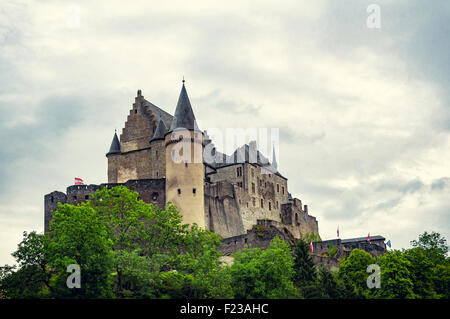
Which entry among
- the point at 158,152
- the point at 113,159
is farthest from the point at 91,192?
the point at 113,159

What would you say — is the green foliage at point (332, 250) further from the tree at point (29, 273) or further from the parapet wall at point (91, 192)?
the tree at point (29, 273)

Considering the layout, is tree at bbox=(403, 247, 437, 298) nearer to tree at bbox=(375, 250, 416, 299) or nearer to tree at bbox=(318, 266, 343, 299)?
tree at bbox=(375, 250, 416, 299)

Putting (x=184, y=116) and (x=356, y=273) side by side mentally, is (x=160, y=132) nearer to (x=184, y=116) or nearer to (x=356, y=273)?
(x=184, y=116)

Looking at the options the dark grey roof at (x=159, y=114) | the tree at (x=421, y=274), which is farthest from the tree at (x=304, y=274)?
A: the dark grey roof at (x=159, y=114)

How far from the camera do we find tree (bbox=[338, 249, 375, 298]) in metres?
61.9

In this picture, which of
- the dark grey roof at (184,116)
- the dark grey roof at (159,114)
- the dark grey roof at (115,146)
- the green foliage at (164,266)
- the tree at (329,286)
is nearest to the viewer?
the green foliage at (164,266)

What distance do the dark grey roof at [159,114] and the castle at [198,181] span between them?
16cm

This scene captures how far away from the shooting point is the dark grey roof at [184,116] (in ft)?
241

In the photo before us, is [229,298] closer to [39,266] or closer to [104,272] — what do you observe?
A: [104,272]

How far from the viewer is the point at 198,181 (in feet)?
236

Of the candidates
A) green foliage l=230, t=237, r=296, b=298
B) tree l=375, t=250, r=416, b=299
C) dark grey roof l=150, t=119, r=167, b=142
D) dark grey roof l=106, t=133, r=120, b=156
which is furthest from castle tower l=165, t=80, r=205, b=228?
tree l=375, t=250, r=416, b=299

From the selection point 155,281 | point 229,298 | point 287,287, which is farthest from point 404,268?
point 155,281

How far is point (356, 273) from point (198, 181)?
17358 mm
